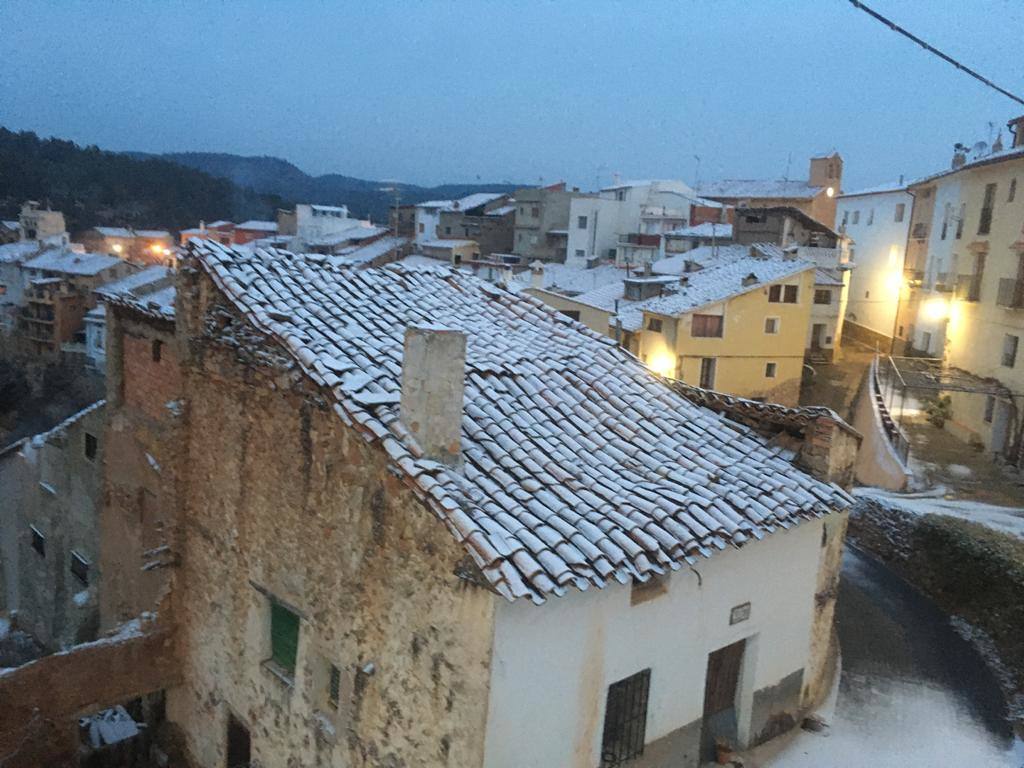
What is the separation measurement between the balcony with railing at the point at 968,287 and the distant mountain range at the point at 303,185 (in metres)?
114

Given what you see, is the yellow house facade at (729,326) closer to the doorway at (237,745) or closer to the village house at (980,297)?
the village house at (980,297)

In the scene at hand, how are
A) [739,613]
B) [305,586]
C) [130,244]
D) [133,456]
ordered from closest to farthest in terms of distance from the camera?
[305,586] → [739,613] → [133,456] → [130,244]

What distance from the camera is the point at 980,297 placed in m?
27.9

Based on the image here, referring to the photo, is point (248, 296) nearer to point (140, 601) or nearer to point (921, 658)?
point (140, 601)

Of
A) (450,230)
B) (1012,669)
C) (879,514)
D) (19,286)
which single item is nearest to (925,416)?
(879,514)

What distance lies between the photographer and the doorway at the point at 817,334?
3959cm

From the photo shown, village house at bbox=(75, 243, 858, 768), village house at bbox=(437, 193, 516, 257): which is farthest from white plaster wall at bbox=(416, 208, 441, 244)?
village house at bbox=(75, 243, 858, 768)

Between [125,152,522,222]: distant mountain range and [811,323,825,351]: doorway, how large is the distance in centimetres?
10395

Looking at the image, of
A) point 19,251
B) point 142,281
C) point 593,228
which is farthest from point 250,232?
point 593,228

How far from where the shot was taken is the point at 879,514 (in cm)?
1916

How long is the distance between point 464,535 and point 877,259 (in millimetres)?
44768

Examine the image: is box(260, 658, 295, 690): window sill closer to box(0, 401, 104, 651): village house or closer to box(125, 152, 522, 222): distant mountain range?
box(0, 401, 104, 651): village house

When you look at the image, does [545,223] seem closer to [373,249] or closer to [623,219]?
[623,219]

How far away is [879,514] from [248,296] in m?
16.3
